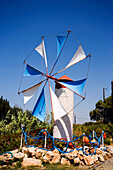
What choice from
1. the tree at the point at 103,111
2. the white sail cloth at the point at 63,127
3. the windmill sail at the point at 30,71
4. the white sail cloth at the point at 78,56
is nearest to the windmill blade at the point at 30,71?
the windmill sail at the point at 30,71

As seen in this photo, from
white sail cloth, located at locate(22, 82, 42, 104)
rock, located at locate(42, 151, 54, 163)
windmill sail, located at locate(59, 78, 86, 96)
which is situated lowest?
rock, located at locate(42, 151, 54, 163)

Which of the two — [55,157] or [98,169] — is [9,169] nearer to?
[55,157]

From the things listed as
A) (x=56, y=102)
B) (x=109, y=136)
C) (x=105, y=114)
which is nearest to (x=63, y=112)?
(x=56, y=102)

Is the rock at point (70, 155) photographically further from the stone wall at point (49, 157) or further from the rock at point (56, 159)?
the rock at point (56, 159)

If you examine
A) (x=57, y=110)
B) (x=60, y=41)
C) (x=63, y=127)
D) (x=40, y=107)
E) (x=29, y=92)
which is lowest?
(x=63, y=127)

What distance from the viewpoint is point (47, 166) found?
7.09 m

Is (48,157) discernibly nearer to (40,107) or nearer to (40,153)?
(40,153)

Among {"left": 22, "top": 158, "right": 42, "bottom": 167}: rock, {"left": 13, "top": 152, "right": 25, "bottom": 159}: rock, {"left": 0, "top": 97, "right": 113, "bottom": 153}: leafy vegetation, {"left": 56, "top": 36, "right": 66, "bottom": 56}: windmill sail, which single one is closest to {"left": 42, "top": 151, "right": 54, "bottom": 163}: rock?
{"left": 22, "top": 158, "right": 42, "bottom": 167}: rock

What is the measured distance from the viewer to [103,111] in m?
30.9

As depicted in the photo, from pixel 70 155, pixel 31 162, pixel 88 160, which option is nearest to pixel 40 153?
pixel 31 162

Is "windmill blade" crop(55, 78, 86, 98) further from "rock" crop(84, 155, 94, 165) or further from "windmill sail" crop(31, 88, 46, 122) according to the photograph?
"rock" crop(84, 155, 94, 165)

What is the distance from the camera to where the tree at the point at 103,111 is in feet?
96.1

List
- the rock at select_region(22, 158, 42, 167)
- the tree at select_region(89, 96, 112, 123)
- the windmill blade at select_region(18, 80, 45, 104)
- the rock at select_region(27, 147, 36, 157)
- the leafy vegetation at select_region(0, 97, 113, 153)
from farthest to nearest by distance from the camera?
1. the tree at select_region(89, 96, 112, 123)
2. the windmill blade at select_region(18, 80, 45, 104)
3. the leafy vegetation at select_region(0, 97, 113, 153)
4. the rock at select_region(27, 147, 36, 157)
5. the rock at select_region(22, 158, 42, 167)

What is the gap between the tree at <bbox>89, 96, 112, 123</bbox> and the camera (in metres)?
29.3
